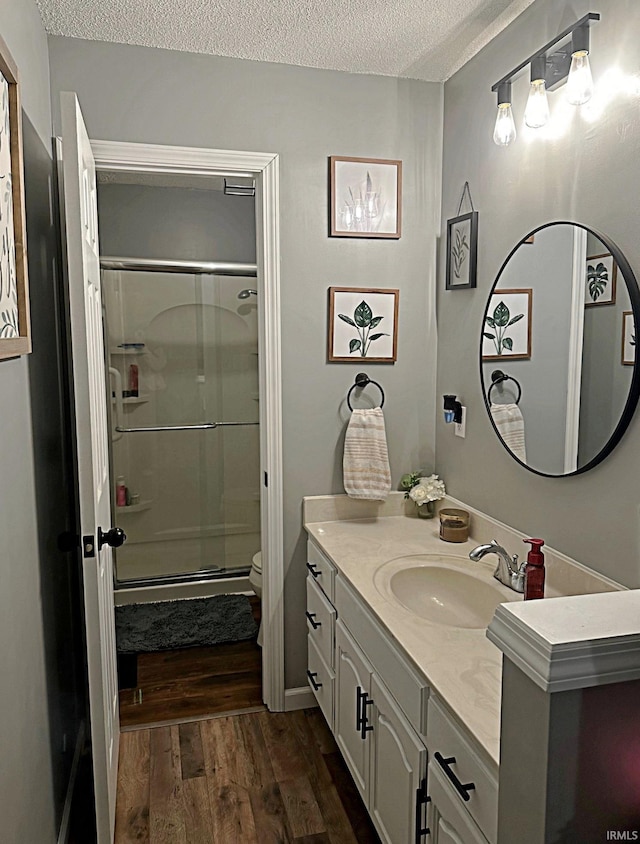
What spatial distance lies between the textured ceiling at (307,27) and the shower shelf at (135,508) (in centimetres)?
237

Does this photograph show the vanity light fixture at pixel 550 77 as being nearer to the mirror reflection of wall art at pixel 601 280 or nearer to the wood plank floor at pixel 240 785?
the mirror reflection of wall art at pixel 601 280

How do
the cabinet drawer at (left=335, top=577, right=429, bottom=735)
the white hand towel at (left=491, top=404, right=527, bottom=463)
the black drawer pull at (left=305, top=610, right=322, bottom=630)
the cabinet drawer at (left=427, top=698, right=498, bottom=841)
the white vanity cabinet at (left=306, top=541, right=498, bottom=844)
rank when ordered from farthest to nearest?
1. the black drawer pull at (left=305, top=610, right=322, bottom=630)
2. the white hand towel at (left=491, top=404, right=527, bottom=463)
3. the cabinet drawer at (left=335, top=577, right=429, bottom=735)
4. the white vanity cabinet at (left=306, top=541, right=498, bottom=844)
5. the cabinet drawer at (left=427, top=698, right=498, bottom=841)

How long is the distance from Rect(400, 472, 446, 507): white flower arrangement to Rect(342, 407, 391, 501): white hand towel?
0.12m

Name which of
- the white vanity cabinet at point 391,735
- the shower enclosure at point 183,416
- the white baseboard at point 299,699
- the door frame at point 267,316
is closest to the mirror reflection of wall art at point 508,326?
the door frame at point 267,316

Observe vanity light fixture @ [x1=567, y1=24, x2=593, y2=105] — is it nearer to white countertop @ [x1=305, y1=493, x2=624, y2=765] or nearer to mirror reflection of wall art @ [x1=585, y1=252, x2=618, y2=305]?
mirror reflection of wall art @ [x1=585, y1=252, x2=618, y2=305]

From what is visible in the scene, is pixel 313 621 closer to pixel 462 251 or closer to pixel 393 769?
A: pixel 393 769

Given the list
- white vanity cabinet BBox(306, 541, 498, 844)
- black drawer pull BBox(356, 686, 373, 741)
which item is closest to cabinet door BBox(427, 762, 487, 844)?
white vanity cabinet BBox(306, 541, 498, 844)

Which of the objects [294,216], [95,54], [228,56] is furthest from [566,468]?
[95,54]

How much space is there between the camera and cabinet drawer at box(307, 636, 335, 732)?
2.30m

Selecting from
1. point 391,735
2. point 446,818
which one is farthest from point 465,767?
point 391,735

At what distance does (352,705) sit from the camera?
2.04m

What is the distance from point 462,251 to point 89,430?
1.46 metres

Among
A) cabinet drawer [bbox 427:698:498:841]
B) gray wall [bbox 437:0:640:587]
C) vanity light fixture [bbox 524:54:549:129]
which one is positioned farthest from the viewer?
vanity light fixture [bbox 524:54:549:129]

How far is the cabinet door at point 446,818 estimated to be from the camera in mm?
1299
